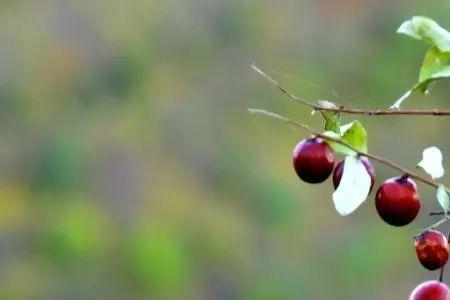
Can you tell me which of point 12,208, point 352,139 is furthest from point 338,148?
point 12,208

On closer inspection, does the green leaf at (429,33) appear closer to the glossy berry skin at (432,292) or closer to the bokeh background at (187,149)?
the glossy berry skin at (432,292)

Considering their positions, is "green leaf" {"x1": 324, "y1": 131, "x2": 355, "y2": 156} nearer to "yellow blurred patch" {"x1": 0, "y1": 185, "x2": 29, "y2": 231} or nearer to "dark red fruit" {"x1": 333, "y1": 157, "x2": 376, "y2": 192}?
"dark red fruit" {"x1": 333, "y1": 157, "x2": 376, "y2": 192}

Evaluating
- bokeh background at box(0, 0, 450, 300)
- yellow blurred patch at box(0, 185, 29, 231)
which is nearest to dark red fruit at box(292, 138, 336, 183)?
bokeh background at box(0, 0, 450, 300)

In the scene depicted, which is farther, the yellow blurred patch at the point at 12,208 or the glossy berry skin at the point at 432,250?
the yellow blurred patch at the point at 12,208

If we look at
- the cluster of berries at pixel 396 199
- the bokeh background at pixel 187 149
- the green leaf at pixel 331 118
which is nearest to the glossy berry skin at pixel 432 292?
the cluster of berries at pixel 396 199

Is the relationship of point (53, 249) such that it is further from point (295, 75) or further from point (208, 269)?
point (295, 75)

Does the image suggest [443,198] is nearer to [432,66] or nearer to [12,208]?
[432,66]

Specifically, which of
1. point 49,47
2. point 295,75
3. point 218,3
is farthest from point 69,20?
point 295,75
